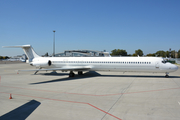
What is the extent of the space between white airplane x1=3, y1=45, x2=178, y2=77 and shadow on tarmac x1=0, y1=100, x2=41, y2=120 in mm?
8892

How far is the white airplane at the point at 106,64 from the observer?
18.6 m

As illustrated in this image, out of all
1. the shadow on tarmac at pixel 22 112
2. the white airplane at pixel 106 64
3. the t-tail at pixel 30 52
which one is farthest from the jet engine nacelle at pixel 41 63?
the shadow on tarmac at pixel 22 112

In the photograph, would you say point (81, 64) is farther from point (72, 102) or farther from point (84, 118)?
point (84, 118)

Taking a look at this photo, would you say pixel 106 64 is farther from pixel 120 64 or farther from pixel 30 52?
pixel 30 52

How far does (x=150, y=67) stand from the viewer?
61.7ft

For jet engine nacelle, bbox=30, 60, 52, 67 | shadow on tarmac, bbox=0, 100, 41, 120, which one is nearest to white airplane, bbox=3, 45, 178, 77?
jet engine nacelle, bbox=30, 60, 52, 67

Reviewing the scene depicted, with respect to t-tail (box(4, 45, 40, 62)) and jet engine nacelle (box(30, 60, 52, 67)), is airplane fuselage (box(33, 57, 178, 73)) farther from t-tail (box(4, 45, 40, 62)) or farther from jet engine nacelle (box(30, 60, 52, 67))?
t-tail (box(4, 45, 40, 62))

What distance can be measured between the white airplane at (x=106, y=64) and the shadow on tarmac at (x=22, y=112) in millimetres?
8892

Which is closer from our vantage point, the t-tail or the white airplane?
the white airplane

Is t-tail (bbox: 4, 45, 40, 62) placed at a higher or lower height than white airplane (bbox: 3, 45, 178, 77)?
higher

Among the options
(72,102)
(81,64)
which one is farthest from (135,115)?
(81,64)

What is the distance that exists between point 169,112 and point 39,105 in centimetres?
714

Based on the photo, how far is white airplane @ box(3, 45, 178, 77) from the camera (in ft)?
61.2

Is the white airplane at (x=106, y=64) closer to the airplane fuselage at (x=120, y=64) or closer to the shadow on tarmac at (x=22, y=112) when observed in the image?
the airplane fuselage at (x=120, y=64)
